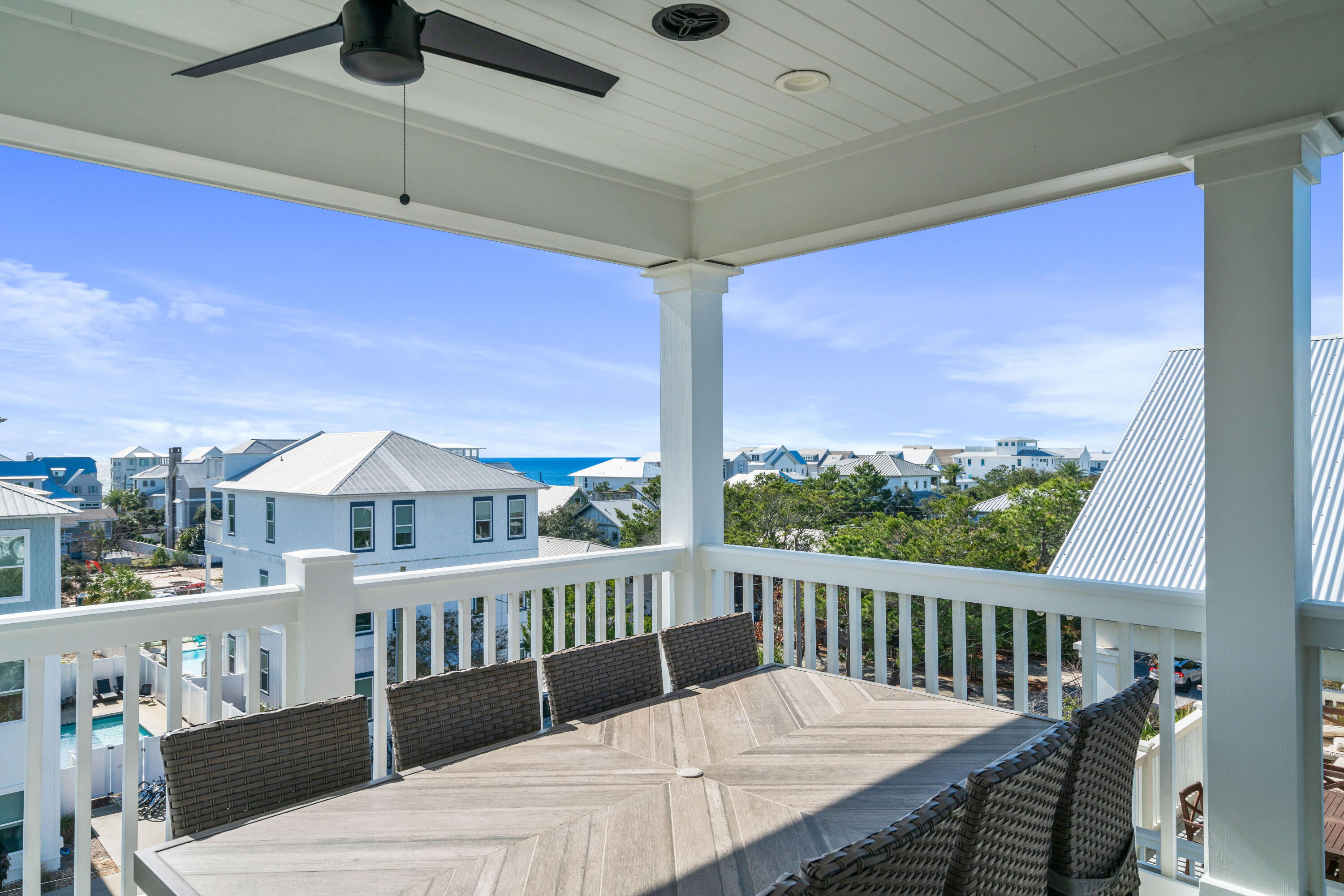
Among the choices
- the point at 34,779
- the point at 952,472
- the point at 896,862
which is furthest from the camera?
the point at 952,472

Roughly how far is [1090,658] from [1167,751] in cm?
34

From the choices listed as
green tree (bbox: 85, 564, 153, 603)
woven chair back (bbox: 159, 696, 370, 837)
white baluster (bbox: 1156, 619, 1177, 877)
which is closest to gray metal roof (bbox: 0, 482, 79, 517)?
green tree (bbox: 85, 564, 153, 603)

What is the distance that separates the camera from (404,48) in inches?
62.7

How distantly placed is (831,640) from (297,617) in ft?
7.02

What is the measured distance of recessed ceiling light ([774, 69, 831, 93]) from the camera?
2.63 m

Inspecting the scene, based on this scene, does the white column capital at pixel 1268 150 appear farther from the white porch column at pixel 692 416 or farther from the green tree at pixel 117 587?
the green tree at pixel 117 587

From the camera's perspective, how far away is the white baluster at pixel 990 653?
2.96 meters

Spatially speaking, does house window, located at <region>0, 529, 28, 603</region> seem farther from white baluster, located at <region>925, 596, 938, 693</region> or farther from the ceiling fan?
white baluster, located at <region>925, 596, 938, 693</region>

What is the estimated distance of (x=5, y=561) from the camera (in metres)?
2.14

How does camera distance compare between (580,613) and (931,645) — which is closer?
(931,645)

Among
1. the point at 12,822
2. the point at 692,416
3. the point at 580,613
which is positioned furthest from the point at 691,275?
the point at 12,822

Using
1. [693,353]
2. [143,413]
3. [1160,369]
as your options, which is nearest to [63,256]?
[143,413]

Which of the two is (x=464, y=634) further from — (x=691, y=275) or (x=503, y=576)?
(x=691, y=275)

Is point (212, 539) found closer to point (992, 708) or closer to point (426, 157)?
point (426, 157)
